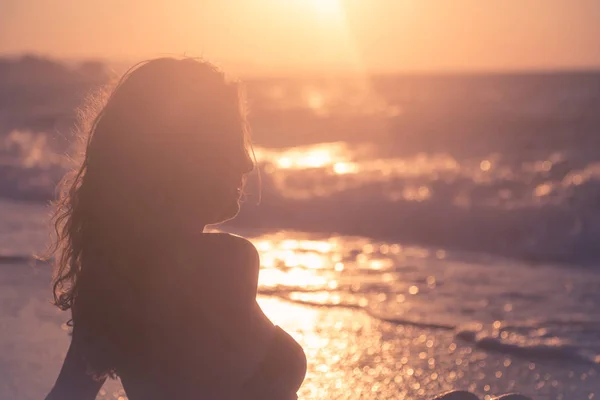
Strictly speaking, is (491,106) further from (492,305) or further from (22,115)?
(492,305)

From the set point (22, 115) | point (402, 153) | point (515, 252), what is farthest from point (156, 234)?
point (22, 115)

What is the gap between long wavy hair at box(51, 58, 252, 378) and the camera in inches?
76.3

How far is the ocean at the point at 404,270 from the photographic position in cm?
485

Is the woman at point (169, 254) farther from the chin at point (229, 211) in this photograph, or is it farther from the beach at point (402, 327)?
the beach at point (402, 327)

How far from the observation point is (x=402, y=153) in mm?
23031

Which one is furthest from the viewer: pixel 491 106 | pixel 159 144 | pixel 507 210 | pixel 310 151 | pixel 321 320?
pixel 491 106

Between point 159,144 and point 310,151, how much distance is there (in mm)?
22801

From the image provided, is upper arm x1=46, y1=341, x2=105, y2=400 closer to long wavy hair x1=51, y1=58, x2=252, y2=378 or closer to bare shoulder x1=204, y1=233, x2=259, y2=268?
long wavy hair x1=51, y1=58, x2=252, y2=378

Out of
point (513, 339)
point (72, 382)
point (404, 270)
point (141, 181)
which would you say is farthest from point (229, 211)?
point (404, 270)

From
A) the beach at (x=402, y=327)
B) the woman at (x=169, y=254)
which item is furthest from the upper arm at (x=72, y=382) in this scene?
the beach at (x=402, y=327)

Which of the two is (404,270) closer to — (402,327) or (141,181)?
(402,327)

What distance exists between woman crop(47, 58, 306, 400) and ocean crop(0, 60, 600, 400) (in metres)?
0.90

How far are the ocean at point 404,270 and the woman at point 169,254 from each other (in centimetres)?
90

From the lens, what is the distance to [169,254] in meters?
1.91
